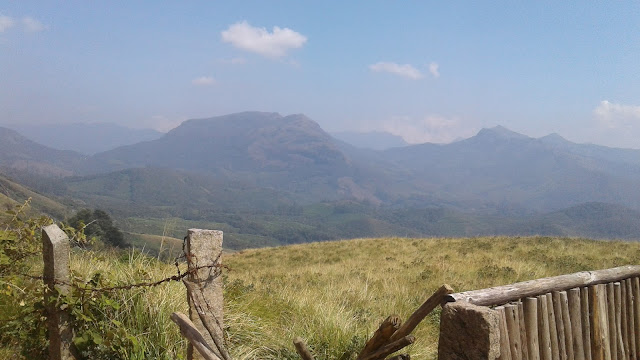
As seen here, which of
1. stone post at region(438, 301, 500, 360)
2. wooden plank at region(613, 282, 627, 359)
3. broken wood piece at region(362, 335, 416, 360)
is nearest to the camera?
stone post at region(438, 301, 500, 360)

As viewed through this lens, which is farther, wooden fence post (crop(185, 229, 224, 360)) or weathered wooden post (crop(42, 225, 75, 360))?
weathered wooden post (crop(42, 225, 75, 360))

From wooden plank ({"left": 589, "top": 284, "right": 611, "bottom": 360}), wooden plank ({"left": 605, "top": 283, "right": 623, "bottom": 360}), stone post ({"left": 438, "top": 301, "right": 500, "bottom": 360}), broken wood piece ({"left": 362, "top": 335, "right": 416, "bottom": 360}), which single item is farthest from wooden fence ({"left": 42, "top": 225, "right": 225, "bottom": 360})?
wooden plank ({"left": 605, "top": 283, "right": 623, "bottom": 360})

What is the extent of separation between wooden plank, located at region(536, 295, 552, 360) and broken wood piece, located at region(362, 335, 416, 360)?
159cm

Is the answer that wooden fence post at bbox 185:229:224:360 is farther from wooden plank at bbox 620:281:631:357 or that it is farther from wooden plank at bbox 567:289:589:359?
wooden plank at bbox 620:281:631:357

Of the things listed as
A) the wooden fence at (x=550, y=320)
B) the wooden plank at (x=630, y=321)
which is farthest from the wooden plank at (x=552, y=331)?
the wooden plank at (x=630, y=321)

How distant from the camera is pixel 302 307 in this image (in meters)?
6.66

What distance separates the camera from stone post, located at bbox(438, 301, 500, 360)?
3.41 m

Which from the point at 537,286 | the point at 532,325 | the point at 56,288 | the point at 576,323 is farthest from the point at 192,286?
the point at 576,323

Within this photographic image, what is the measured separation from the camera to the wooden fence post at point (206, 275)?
410 cm

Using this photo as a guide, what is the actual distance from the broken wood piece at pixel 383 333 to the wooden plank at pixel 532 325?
4.68 feet

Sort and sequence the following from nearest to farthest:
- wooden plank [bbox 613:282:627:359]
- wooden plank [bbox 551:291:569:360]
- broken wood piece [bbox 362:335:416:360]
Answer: broken wood piece [bbox 362:335:416:360] → wooden plank [bbox 551:291:569:360] → wooden plank [bbox 613:282:627:359]

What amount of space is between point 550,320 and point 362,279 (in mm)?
7615

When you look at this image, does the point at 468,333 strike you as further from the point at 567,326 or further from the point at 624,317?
the point at 624,317

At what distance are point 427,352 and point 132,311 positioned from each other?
3.73 meters
